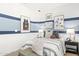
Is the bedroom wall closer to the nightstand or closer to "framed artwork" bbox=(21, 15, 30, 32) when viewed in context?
"framed artwork" bbox=(21, 15, 30, 32)

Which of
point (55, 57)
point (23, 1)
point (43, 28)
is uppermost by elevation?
point (23, 1)


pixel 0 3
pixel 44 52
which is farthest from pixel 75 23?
pixel 0 3

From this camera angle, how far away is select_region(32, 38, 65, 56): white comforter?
73.3 inches

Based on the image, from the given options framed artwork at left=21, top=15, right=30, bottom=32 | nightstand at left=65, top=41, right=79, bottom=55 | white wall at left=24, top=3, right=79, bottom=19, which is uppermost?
white wall at left=24, top=3, right=79, bottom=19

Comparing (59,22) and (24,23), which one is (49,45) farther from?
(24,23)

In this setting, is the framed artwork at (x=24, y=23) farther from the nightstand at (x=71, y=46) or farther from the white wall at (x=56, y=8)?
the nightstand at (x=71, y=46)

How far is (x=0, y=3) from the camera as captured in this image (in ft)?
6.26

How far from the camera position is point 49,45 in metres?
1.90

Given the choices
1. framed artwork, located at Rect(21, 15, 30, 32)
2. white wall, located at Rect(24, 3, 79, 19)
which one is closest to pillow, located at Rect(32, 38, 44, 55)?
framed artwork, located at Rect(21, 15, 30, 32)

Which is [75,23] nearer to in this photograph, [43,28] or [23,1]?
[43,28]

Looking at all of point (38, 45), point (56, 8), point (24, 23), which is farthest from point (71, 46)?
point (24, 23)

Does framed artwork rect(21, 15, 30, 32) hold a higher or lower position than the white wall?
lower

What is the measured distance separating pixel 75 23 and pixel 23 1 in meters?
0.77

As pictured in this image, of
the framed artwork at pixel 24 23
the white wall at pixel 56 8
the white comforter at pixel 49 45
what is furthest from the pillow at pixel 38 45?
the white wall at pixel 56 8
